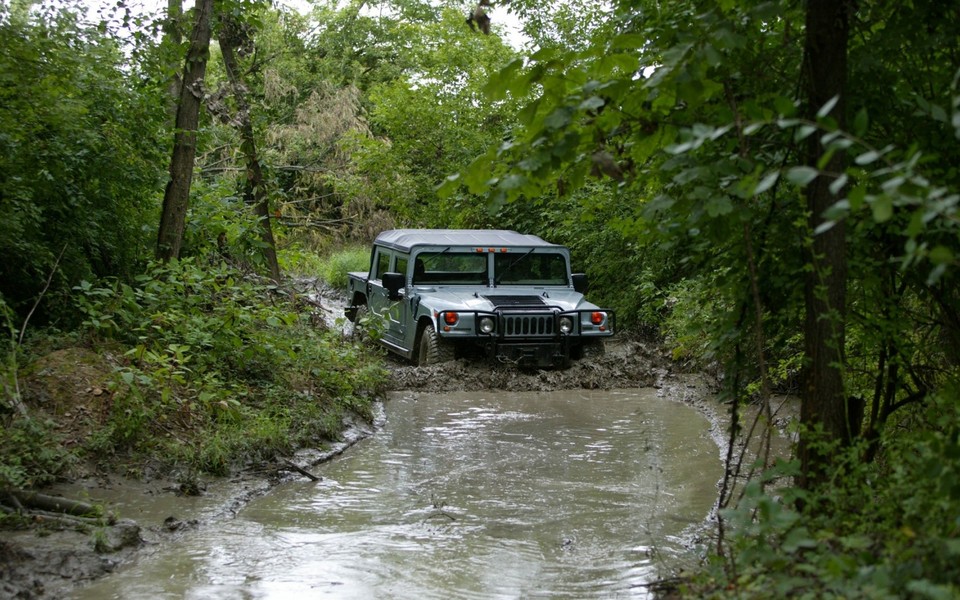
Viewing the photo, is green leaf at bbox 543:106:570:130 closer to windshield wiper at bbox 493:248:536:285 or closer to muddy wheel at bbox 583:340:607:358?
muddy wheel at bbox 583:340:607:358

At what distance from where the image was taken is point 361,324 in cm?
1125

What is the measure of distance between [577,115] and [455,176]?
1.68ft

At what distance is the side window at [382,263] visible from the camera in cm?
1267

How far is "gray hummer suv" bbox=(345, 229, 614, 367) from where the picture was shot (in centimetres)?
1102

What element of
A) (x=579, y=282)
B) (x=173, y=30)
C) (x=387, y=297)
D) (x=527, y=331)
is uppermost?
(x=173, y=30)

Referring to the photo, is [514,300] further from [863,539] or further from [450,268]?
[863,539]

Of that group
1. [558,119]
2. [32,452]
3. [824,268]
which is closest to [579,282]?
[32,452]

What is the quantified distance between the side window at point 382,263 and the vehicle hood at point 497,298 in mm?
1018

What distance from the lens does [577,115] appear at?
3621 millimetres

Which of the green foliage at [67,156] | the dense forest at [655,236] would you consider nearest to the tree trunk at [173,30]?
the dense forest at [655,236]

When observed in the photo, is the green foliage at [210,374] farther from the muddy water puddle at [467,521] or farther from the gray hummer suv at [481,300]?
the gray hummer suv at [481,300]

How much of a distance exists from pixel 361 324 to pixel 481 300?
136cm

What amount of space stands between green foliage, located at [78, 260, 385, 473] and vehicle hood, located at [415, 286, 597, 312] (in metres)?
1.67

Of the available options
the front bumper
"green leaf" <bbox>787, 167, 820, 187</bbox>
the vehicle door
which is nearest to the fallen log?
"green leaf" <bbox>787, 167, 820, 187</bbox>
